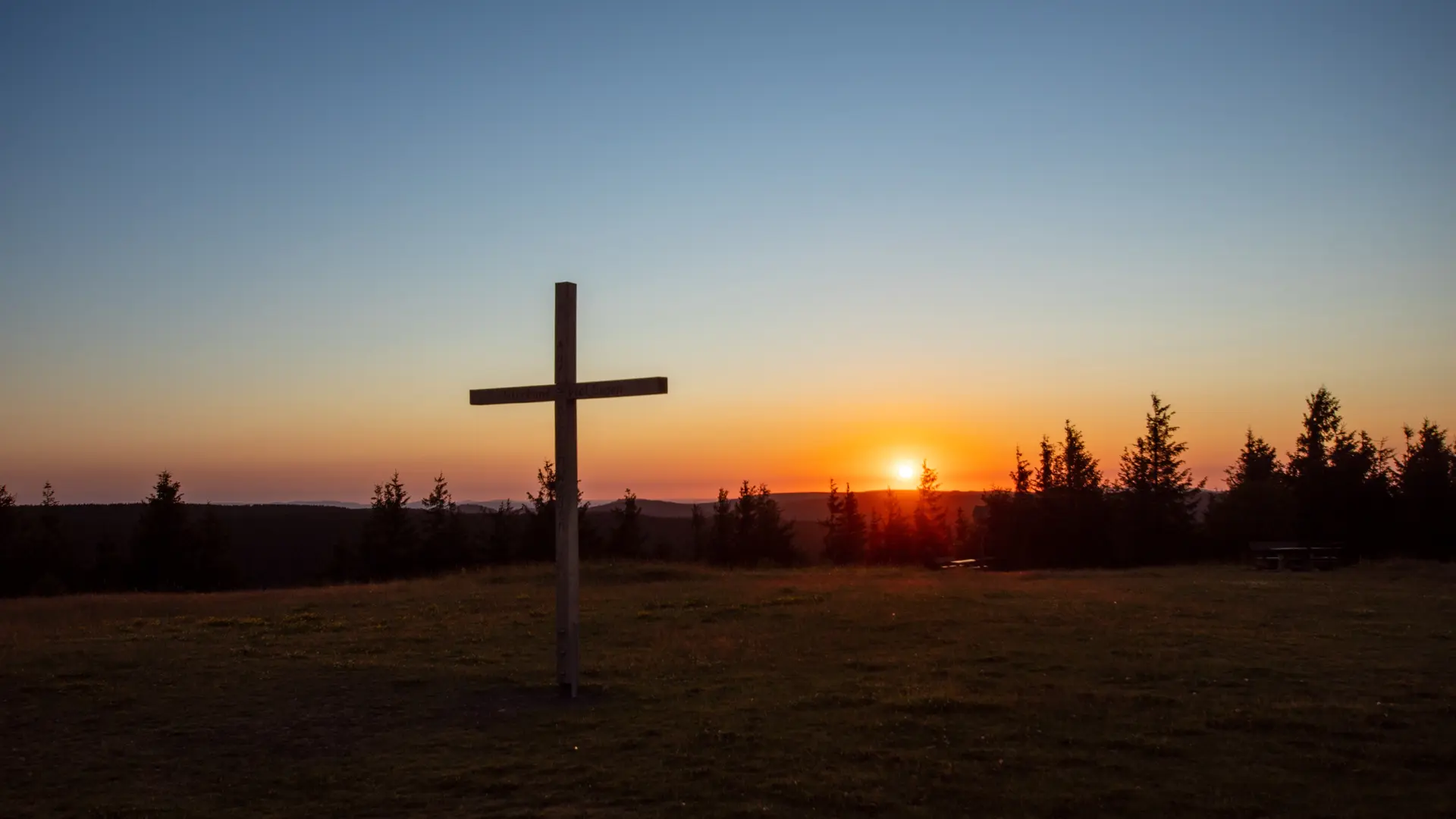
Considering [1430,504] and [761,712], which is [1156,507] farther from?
[761,712]

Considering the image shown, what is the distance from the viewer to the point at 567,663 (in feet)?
42.2

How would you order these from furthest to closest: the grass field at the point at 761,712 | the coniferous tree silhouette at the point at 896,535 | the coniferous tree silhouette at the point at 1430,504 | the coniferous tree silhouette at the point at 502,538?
the coniferous tree silhouette at the point at 896,535, the coniferous tree silhouette at the point at 502,538, the coniferous tree silhouette at the point at 1430,504, the grass field at the point at 761,712

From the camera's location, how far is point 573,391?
523 inches

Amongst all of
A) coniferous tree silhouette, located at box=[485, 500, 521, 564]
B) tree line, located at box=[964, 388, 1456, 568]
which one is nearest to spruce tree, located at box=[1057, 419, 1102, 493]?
tree line, located at box=[964, 388, 1456, 568]

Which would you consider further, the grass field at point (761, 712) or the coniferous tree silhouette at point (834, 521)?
the coniferous tree silhouette at point (834, 521)

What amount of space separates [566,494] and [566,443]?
70cm

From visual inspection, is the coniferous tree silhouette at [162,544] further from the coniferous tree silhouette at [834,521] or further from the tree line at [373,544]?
the coniferous tree silhouette at [834,521]

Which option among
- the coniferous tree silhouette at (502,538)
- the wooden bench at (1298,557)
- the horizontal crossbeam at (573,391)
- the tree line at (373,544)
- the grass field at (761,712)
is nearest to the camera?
the grass field at (761,712)

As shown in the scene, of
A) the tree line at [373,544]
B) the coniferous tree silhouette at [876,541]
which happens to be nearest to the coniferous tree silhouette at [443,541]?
the tree line at [373,544]

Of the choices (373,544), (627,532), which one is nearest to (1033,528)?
(627,532)

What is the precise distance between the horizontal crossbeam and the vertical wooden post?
9 cm

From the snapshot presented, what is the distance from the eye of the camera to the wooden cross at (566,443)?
1285 centimetres

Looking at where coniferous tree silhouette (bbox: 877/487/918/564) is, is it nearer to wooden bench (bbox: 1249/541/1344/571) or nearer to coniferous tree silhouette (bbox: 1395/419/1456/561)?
coniferous tree silhouette (bbox: 1395/419/1456/561)

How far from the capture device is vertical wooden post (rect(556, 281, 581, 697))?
1289 centimetres
